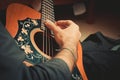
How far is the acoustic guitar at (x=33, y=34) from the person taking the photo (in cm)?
88

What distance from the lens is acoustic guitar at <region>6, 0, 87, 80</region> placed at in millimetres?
876

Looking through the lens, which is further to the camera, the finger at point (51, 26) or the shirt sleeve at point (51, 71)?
the finger at point (51, 26)

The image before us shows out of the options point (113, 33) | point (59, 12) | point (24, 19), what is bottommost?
point (113, 33)

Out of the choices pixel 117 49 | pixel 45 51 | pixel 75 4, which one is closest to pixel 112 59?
pixel 117 49

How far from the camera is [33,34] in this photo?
953 mm

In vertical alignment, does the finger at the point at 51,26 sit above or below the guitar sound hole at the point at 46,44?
above

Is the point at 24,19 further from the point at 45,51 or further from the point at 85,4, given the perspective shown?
the point at 85,4

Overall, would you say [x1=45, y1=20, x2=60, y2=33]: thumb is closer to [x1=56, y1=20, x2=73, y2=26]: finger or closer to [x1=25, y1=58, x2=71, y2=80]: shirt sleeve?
[x1=56, y1=20, x2=73, y2=26]: finger

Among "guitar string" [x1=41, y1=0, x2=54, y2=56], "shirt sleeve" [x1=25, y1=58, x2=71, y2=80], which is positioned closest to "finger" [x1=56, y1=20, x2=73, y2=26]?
"guitar string" [x1=41, y1=0, x2=54, y2=56]

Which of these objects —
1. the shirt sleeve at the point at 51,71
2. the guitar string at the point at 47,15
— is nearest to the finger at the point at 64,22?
the guitar string at the point at 47,15

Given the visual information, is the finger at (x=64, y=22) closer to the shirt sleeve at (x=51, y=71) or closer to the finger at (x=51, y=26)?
the finger at (x=51, y=26)

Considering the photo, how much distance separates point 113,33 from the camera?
6.21 feet

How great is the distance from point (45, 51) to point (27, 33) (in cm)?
10

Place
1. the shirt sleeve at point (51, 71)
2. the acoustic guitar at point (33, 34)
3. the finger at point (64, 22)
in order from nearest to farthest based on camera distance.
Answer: the shirt sleeve at point (51, 71) < the acoustic guitar at point (33, 34) < the finger at point (64, 22)
